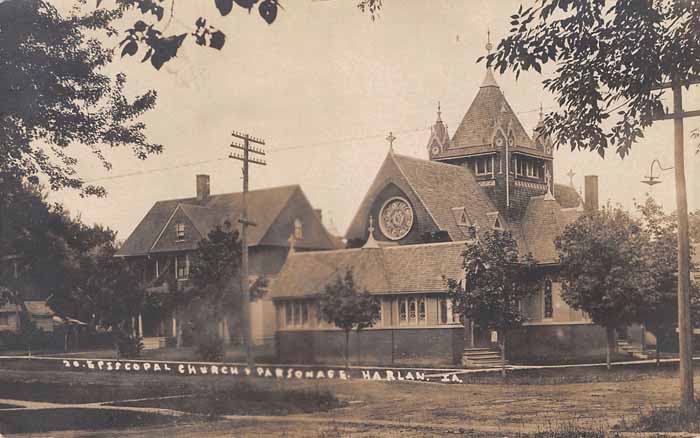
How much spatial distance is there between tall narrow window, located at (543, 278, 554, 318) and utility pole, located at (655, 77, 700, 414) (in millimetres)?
1016

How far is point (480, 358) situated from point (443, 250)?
92 centimetres

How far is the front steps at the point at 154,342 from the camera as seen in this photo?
7.28 meters

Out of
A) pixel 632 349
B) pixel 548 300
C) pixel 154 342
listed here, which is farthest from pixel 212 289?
pixel 632 349

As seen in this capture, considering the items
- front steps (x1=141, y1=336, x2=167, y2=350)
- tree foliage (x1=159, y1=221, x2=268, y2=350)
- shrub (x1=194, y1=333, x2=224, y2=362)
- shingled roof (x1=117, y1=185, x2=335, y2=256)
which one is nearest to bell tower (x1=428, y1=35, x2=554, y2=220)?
shingled roof (x1=117, y1=185, x2=335, y2=256)

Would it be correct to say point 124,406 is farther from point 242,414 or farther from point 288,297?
point 288,297

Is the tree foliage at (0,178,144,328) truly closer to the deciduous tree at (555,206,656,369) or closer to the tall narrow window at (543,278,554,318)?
the tall narrow window at (543,278,554,318)

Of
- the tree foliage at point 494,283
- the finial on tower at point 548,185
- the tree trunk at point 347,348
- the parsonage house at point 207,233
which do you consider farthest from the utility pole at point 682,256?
the parsonage house at point 207,233

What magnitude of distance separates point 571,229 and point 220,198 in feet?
9.91

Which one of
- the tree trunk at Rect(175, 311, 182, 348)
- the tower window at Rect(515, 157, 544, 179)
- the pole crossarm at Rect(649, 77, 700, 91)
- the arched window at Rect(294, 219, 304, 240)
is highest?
the pole crossarm at Rect(649, 77, 700, 91)

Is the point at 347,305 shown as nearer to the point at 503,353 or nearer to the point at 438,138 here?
the point at 503,353

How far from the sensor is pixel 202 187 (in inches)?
291

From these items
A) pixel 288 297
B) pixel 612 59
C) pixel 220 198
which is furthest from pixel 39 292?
pixel 612 59

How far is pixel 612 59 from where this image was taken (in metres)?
7.13

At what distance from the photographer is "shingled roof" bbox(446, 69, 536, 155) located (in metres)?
6.89
